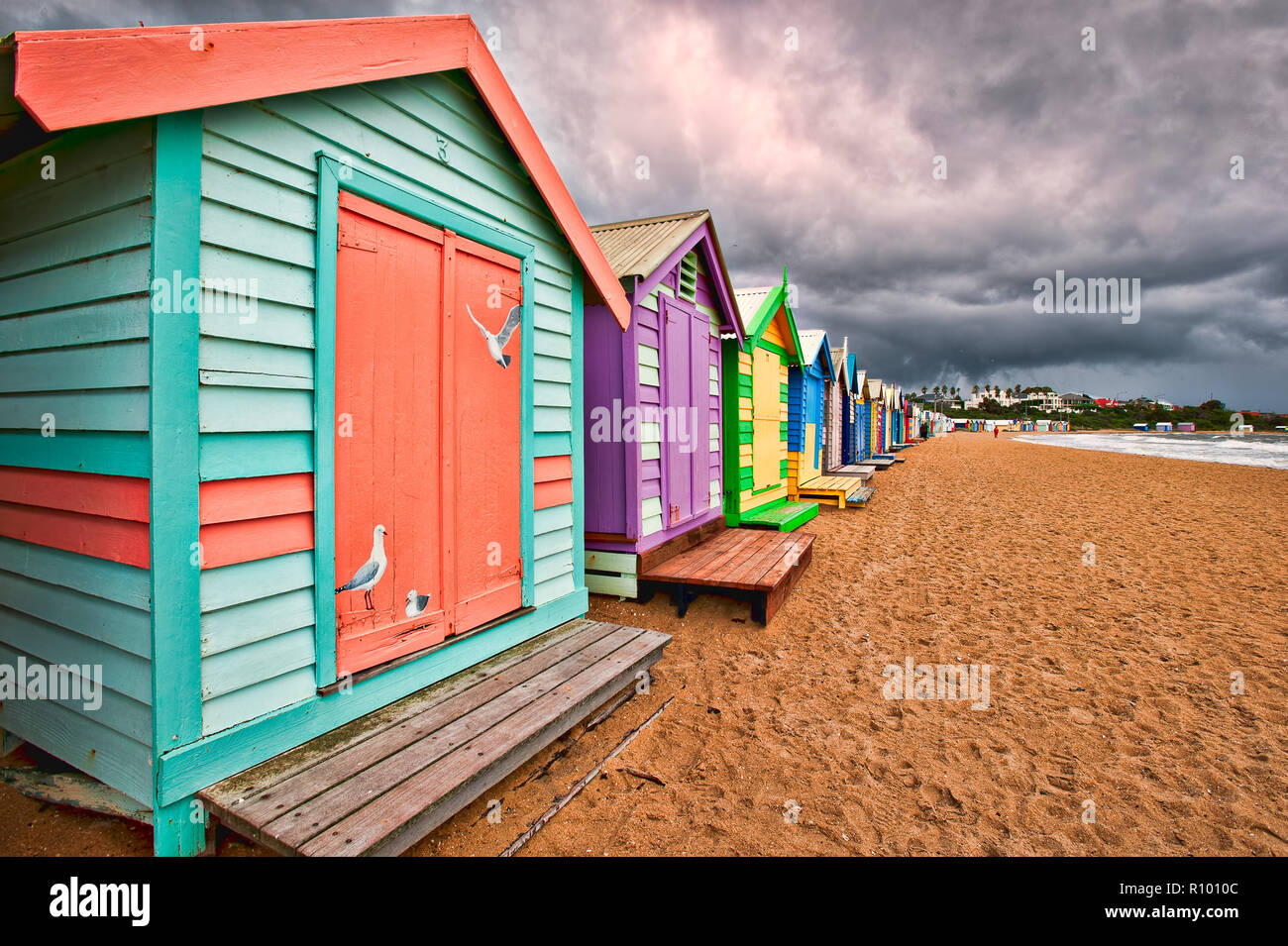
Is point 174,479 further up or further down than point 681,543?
further up

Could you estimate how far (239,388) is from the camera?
2232 mm

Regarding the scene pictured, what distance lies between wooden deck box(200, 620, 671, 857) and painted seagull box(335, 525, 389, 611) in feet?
2.13

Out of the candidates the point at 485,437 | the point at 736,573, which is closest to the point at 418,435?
the point at 485,437

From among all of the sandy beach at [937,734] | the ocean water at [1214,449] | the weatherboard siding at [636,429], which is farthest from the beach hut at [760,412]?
the ocean water at [1214,449]

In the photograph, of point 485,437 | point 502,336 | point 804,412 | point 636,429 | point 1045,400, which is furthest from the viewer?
point 1045,400

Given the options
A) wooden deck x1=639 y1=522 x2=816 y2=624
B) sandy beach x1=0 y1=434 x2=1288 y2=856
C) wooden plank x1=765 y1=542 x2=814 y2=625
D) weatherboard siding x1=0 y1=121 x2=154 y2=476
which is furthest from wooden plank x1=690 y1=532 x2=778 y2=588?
weatherboard siding x1=0 y1=121 x2=154 y2=476

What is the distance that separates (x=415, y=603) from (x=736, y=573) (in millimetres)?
3398

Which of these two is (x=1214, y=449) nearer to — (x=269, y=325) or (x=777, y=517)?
(x=777, y=517)

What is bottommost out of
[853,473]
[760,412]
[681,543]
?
[681,543]
